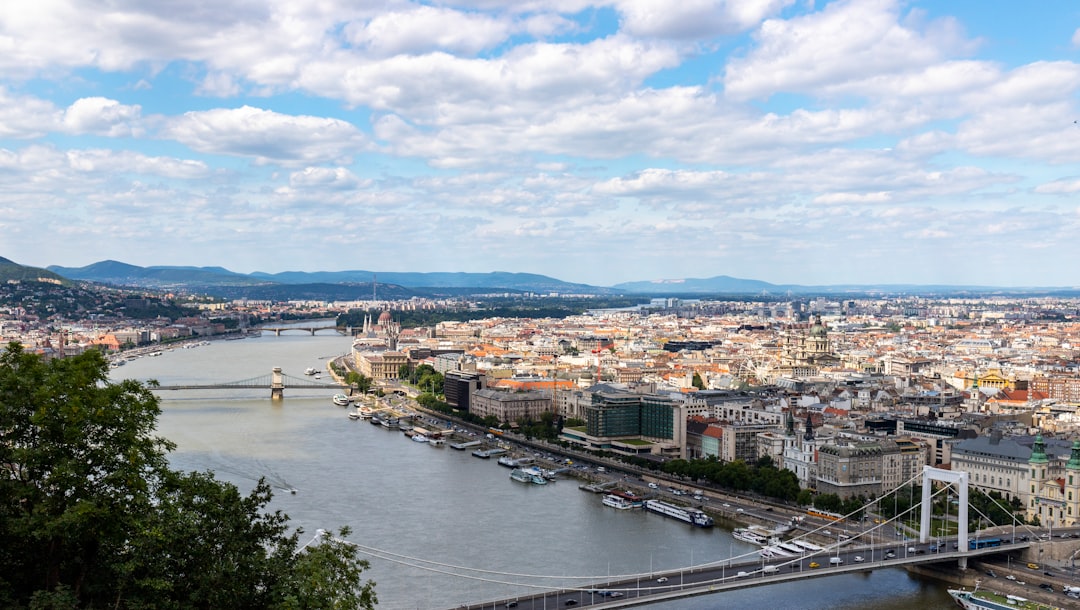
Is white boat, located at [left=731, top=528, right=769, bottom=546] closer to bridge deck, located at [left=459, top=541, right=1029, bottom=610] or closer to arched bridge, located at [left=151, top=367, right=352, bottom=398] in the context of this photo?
bridge deck, located at [left=459, top=541, right=1029, bottom=610]

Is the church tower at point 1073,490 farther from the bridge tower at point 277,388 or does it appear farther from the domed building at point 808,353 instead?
the bridge tower at point 277,388

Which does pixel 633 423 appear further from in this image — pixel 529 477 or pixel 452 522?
pixel 452 522

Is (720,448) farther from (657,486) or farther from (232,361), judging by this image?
(232,361)

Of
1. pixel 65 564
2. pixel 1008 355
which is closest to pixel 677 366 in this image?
pixel 1008 355

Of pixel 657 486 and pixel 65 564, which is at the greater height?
pixel 65 564

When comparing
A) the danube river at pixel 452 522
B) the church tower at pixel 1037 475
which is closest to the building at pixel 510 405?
the danube river at pixel 452 522

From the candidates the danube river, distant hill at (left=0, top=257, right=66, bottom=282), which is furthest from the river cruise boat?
distant hill at (left=0, top=257, right=66, bottom=282)

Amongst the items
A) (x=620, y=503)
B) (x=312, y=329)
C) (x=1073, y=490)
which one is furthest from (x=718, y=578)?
(x=312, y=329)
